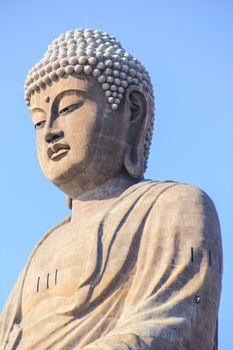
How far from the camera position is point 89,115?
1692cm

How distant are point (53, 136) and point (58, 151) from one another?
8.6 inches

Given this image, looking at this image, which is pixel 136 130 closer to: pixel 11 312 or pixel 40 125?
pixel 40 125

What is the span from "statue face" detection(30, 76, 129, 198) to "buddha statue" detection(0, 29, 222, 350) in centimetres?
1

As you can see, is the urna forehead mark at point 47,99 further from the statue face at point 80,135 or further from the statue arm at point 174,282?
the statue arm at point 174,282

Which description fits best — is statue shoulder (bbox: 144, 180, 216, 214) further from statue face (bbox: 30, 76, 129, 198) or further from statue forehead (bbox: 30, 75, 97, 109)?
statue forehead (bbox: 30, 75, 97, 109)

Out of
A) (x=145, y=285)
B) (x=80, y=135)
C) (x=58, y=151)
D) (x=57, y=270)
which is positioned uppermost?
(x=80, y=135)

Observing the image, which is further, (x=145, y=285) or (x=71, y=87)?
(x=71, y=87)

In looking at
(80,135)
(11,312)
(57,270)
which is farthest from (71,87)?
(11,312)

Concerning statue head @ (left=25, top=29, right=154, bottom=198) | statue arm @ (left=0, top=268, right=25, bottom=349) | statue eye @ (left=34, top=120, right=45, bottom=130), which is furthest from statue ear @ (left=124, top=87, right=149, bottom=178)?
statue arm @ (left=0, top=268, right=25, bottom=349)

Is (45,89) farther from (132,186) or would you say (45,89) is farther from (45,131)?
(132,186)

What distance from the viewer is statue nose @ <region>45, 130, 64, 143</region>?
17.0 metres

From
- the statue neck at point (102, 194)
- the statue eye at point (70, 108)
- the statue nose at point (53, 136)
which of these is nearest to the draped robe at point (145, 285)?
the statue neck at point (102, 194)

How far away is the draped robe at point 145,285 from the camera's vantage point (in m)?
14.8

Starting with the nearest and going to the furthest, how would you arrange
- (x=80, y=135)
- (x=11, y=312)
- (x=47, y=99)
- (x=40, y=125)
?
(x=11, y=312) → (x=80, y=135) → (x=47, y=99) → (x=40, y=125)
